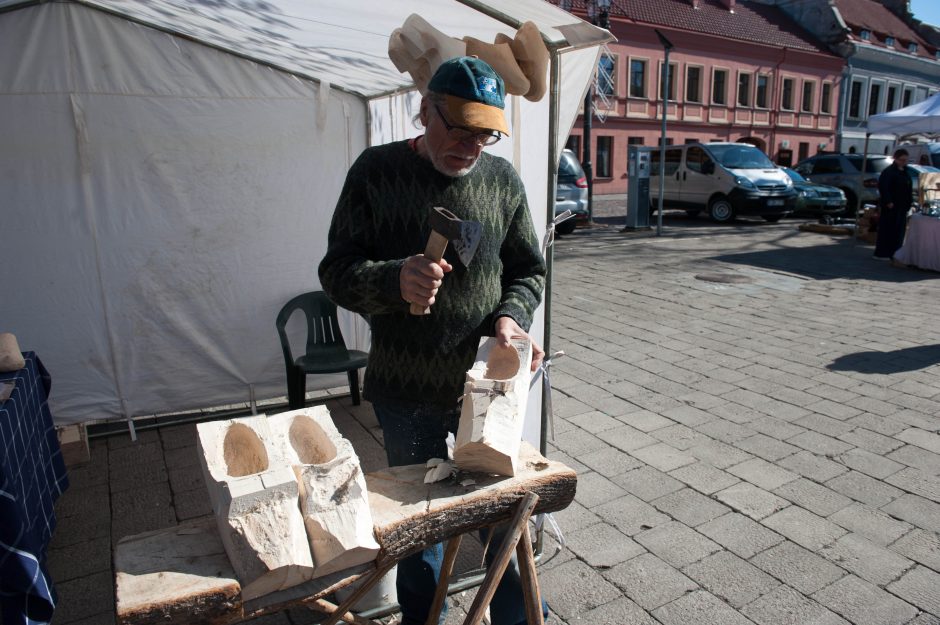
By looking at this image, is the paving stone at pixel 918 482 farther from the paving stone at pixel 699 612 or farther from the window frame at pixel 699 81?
the window frame at pixel 699 81

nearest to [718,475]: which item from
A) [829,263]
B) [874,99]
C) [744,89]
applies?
[829,263]

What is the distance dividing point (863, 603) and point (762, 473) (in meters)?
1.13

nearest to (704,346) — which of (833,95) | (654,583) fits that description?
(654,583)

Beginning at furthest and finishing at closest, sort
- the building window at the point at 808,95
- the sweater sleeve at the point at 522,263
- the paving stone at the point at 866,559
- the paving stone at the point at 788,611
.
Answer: the building window at the point at 808,95
the paving stone at the point at 866,559
the paving stone at the point at 788,611
the sweater sleeve at the point at 522,263

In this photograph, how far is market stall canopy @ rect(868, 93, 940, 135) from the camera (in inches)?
444

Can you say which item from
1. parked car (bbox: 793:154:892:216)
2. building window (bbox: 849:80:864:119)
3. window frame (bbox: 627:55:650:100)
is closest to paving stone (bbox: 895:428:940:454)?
parked car (bbox: 793:154:892:216)

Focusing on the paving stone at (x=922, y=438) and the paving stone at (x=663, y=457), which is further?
the paving stone at (x=922, y=438)

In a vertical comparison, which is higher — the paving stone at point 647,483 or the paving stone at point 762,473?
the paving stone at point 762,473

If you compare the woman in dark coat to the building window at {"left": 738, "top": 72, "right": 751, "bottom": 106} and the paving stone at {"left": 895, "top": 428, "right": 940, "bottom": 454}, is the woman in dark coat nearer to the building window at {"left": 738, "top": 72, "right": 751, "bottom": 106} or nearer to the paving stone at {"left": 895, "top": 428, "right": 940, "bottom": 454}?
the paving stone at {"left": 895, "top": 428, "right": 940, "bottom": 454}

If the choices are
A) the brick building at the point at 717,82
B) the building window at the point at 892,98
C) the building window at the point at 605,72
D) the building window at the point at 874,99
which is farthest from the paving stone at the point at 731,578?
the building window at the point at 892,98

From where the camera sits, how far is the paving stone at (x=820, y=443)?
3.99 m

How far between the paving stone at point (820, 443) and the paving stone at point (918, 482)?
0.35 m

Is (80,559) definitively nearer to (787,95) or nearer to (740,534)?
(740,534)

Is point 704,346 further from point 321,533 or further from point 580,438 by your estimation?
point 321,533
